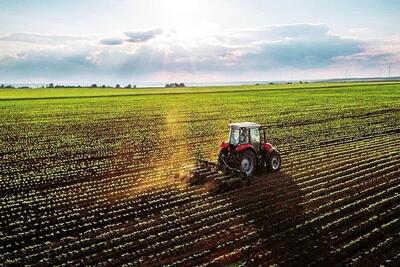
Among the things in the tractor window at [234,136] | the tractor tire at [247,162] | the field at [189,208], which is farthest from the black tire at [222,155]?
the field at [189,208]

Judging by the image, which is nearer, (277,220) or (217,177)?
(277,220)

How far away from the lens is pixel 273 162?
1639 cm

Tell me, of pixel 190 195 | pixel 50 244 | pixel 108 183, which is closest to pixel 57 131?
pixel 108 183

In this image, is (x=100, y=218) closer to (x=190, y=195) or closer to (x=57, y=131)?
(x=190, y=195)

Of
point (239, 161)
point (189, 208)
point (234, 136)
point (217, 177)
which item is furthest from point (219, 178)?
point (189, 208)

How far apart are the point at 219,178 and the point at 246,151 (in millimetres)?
1353

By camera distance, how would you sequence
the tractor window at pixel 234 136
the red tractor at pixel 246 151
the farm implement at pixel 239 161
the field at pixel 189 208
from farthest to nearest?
the tractor window at pixel 234 136 → the red tractor at pixel 246 151 → the farm implement at pixel 239 161 → the field at pixel 189 208

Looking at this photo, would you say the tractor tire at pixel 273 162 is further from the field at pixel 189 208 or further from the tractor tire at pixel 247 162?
the tractor tire at pixel 247 162

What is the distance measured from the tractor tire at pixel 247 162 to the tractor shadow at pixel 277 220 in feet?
1.40

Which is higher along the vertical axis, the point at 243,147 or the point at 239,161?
the point at 243,147

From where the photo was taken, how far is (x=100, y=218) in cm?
1211

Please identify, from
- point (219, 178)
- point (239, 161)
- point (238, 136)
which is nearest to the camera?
point (239, 161)

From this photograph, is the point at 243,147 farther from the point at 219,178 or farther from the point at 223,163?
the point at 219,178

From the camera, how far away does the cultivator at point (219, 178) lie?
1457 centimetres
